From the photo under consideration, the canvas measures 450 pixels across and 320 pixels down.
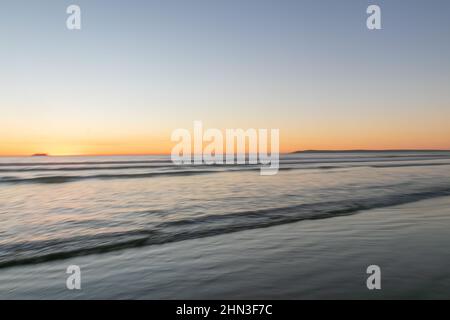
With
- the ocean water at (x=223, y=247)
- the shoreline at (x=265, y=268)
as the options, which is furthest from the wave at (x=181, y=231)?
the shoreline at (x=265, y=268)

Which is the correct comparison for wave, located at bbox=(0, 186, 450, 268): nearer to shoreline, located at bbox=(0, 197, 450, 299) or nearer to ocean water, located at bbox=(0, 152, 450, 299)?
ocean water, located at bbox=(0, 152, 450, 299)

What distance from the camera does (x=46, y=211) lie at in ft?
41.0

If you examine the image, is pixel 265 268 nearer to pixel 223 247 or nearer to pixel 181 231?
pixel 223 247

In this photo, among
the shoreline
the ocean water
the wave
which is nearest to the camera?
the shoreline

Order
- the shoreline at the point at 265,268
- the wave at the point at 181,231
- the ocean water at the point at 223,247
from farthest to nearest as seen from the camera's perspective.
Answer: the wave at the point at 181,231 < the ocean water at the point at 223,247 < the shoreline at the point at 265,268

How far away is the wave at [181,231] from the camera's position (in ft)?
Answer: 24.0

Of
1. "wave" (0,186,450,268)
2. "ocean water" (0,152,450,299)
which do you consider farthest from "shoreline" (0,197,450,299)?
"wave" (0,186,450,268)

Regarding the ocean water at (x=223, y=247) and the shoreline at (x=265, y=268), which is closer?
the shoreline at (x=265, y=268)

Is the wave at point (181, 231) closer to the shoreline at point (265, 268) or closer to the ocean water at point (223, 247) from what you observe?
the ocean water at point (223, 247)

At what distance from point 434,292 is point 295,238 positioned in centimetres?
353

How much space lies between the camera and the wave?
7.30 metres

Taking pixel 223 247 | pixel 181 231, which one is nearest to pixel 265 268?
pixel 223 247
